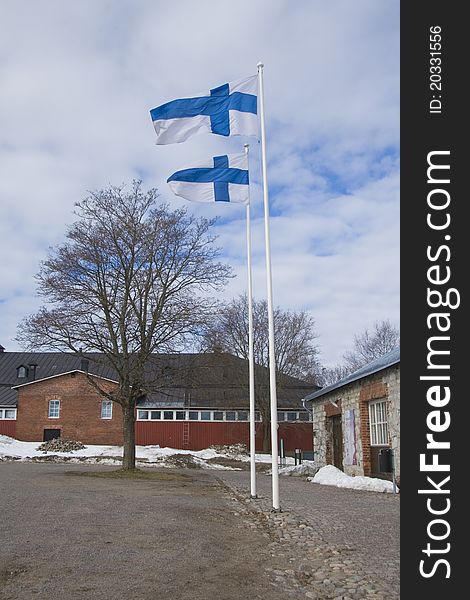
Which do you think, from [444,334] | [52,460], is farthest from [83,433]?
[444,334]

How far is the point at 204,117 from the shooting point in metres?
13.6

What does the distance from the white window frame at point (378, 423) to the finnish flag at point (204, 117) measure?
9.61 meters

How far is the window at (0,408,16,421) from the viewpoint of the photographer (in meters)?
53.0

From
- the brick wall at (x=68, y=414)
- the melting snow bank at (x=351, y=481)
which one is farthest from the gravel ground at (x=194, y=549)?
the brick wall at (x=68, y=414)

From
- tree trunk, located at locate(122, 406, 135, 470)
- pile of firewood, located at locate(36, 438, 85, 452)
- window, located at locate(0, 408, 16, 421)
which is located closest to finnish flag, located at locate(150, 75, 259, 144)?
tree trunk, located at locate(122, 406, 135, 470)

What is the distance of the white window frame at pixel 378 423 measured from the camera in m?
19.6

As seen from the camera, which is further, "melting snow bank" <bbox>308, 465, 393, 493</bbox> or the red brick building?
the red brick building

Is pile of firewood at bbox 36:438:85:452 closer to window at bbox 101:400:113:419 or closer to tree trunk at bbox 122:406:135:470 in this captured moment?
window at bbox 101:400:113:419

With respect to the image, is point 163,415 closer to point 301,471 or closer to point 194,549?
point 301,471

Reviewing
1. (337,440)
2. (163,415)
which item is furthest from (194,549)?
(163,415)

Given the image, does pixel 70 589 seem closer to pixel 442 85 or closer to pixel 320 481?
pixel 442 85

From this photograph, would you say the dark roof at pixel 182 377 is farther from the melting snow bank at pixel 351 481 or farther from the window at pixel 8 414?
the melting snow bank at pixel 351 481

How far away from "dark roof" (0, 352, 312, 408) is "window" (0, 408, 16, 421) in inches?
19.7

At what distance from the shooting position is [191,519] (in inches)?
446
